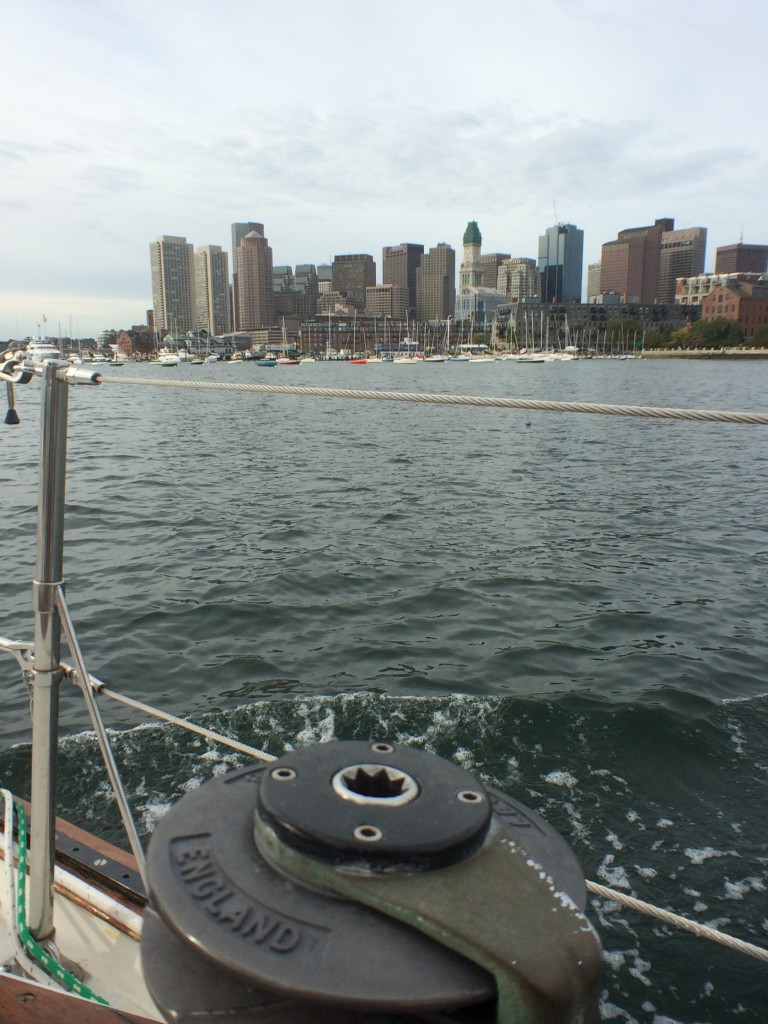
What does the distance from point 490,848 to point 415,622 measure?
8.41 m

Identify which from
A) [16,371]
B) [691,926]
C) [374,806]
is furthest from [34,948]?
[691,926]

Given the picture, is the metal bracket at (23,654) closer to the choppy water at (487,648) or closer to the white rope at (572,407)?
the white rope at (572,407)

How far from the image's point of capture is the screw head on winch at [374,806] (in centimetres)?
131

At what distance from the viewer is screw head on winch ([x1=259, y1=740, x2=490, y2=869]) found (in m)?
1.31

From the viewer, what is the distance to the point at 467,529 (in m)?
14.7

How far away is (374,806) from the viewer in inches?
55.8

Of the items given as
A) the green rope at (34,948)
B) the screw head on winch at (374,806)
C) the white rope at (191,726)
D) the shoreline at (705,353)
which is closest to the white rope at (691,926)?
the screw head on winch at (374,806)

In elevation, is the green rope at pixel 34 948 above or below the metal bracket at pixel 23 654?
below

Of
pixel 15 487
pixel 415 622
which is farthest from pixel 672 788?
pixel 15 487

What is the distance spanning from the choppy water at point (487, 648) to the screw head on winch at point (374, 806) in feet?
11.6

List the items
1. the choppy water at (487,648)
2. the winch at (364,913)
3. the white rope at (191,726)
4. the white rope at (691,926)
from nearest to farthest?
1. the winch at (364,913)
2. the white rope at (691,926)
3. the white rope at (191,726)
4. the choppy water at (487,648)

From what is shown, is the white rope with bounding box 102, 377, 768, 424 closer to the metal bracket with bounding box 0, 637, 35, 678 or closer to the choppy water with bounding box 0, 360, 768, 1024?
the metal bracket with bounding box 0, 637, 35, 678

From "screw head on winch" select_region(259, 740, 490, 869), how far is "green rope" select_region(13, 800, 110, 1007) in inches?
38.2

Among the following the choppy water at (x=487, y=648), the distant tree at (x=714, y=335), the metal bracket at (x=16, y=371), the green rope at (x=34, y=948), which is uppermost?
the distant tree at (x=714, y=335)
